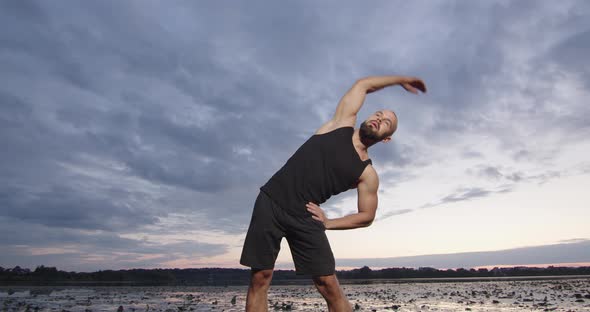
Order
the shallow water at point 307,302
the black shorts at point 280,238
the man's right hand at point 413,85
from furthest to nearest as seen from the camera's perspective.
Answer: the shallow water at point 307,302
the man's right hand at point 413,85
the black shorts at point 280,238

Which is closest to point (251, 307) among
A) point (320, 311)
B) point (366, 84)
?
point (366, 84)

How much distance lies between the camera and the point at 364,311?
12.2 m

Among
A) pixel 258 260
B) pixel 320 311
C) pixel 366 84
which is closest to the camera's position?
pixel 258 260

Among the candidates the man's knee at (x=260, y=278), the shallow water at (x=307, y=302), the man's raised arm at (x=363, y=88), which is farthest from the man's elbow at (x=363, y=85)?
the shallow water at (x=307, y=302)

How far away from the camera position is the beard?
16.3 ft

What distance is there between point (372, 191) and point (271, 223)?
126 cm

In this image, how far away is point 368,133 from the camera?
16.4 ft

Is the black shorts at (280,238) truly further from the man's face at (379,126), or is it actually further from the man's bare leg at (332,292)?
the man's face at (379,126)

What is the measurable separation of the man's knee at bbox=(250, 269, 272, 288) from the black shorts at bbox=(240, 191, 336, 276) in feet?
0.26

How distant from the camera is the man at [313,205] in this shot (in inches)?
195

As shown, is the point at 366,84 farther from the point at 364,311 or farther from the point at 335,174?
the point at 364,311

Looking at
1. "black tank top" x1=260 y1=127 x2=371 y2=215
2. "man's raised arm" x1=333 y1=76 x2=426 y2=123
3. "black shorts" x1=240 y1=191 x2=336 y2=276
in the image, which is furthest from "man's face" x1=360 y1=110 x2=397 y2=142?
"black shorts" x1=240 y1=191 x2=336 y2=276

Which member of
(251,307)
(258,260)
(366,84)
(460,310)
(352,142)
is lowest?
(460,310)

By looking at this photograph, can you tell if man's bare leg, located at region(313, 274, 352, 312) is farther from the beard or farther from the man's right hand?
the man's right hand
